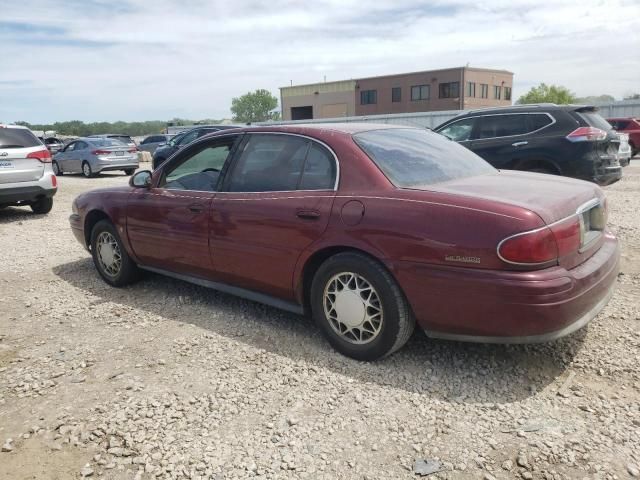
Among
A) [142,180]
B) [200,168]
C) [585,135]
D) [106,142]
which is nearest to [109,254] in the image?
[142,180]

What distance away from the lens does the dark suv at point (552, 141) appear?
7398 mm

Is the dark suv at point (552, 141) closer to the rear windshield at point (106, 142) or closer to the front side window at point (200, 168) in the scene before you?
the front side window at point (200, 168)

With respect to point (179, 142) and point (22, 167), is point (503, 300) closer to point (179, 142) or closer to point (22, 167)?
point (22, 167)

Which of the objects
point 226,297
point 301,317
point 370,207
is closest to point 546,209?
point 370,207

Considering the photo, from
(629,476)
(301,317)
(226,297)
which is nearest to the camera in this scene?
(629,476)

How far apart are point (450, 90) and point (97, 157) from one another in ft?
154

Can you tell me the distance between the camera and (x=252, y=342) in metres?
3.80

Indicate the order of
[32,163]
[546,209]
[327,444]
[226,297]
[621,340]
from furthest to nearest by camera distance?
[32,163] < [226,297] < [621,340] < [546,209] < [327,444]

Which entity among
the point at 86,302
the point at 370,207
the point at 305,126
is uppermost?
the point at 305,126

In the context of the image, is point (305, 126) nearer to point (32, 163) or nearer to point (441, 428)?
point (441, 428)

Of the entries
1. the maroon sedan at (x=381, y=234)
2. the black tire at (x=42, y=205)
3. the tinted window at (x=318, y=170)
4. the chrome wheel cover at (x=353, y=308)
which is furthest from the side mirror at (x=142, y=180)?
the black tire at (x=42, y=205)

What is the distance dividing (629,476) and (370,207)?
1884mm

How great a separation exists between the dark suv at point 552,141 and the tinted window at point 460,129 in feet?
0.70

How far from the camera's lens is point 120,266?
5113 mm
